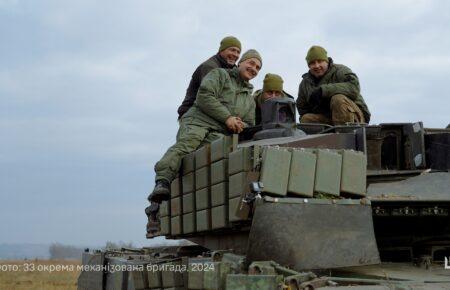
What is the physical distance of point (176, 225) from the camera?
9.84m

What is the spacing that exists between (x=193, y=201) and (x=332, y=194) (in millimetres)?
2552

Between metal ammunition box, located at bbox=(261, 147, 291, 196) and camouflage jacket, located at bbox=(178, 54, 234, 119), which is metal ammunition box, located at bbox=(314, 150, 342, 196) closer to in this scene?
metal ammunition box, located at bbox=(261, 147, 291, 196)

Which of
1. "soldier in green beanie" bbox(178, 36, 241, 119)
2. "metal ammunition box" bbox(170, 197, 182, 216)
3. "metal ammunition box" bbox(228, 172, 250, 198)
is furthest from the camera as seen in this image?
"soldier in green beanie" bbox(178, 36, 241, 119)

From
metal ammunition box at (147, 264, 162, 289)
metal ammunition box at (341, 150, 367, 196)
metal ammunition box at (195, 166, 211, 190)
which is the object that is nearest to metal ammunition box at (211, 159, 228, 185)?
metal ammunition box at (195, 166, 211, 190)

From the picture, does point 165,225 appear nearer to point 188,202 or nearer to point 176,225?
point 176,225

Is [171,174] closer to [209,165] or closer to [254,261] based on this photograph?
[209,165]

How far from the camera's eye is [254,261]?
6.95 m

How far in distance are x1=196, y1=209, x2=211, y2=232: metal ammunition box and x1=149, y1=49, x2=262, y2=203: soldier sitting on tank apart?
63 cm

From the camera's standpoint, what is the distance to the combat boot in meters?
9.28

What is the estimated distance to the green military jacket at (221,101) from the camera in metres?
9.48

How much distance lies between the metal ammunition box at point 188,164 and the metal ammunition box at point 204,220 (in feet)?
1.95

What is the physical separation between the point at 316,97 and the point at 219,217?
2.85 metres

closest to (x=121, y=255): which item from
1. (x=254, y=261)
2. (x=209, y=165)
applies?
A: (x=209, y=165)

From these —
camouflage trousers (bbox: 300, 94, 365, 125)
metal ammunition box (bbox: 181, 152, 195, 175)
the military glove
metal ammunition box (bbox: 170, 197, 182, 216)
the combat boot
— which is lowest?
metal ammunition box (bbox: 170, 197, 182, 216)
